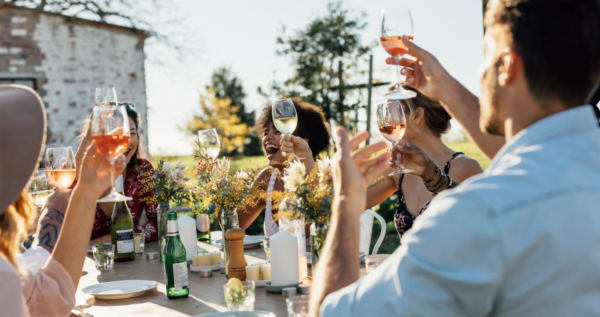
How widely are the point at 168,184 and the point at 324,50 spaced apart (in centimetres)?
1044

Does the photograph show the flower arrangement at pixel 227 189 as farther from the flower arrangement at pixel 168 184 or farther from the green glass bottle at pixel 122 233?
the green glass bottle at pixel 122 233

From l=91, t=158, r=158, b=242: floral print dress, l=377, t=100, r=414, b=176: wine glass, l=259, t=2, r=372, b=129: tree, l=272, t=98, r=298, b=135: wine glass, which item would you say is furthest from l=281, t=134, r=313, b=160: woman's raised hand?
l=259, t=2, r=372, b=129: tree

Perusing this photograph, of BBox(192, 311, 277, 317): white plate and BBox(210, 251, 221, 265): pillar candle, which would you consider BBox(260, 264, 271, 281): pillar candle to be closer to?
BBox(210, 251, 221, 265): pillar candle

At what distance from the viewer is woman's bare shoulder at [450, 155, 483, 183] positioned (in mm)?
2910

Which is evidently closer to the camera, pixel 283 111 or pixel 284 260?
pixel 284 260

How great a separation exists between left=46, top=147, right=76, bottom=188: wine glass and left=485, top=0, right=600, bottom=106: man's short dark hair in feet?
7.65

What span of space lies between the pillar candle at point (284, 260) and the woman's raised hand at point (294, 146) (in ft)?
2.16

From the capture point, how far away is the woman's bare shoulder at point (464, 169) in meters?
2.91

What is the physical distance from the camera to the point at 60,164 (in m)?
2.65

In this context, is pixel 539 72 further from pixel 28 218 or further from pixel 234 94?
pixel 234 94

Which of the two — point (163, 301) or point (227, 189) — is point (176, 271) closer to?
point (163, 301)

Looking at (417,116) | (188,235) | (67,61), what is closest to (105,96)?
(188,235)

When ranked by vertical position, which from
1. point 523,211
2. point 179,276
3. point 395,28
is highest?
point 395,28

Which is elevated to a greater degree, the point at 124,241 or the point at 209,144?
the point at 209,144
